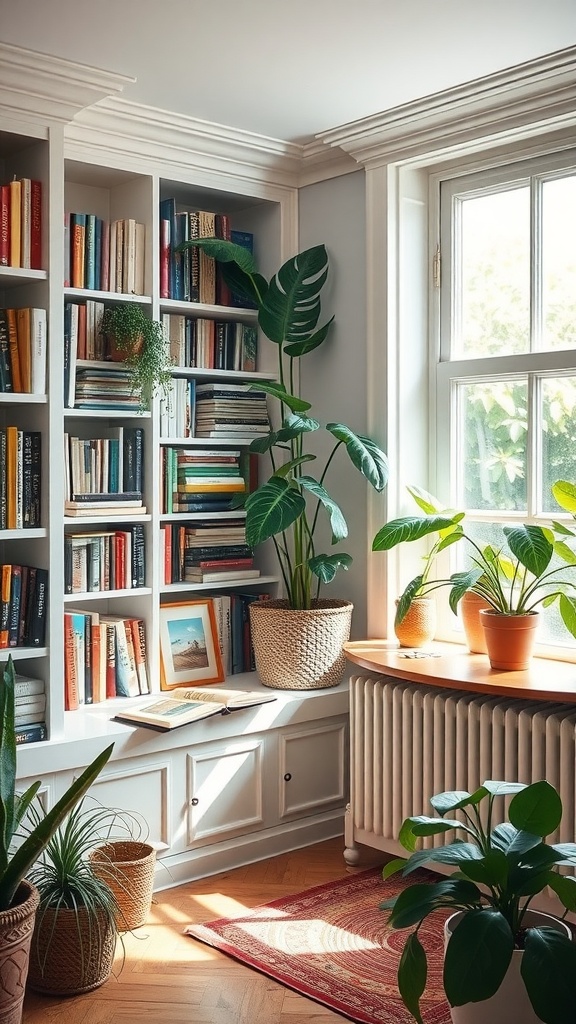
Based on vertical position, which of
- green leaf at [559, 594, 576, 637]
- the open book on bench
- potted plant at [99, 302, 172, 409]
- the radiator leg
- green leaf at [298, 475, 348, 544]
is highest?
potted plant at [99, 302, 172, 409]

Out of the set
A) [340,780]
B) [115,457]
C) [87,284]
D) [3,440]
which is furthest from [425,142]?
[340,780]

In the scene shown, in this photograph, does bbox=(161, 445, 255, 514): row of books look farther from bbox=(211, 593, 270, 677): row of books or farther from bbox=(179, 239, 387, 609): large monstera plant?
bbox=(211, 593, 270, 677): row of books

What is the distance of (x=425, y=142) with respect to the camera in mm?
3518

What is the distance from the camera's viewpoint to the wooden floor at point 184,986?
2.58 m

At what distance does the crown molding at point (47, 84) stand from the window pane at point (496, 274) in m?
1.28

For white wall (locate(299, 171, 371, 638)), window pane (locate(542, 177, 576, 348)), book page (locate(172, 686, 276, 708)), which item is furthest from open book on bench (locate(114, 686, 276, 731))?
window pane (locate(542, 177, 576, 348))

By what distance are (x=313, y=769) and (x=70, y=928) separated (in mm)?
1291

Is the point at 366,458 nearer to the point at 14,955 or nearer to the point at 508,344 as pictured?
the point at 508,344

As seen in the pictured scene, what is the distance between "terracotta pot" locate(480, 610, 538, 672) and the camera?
3104 millimetres

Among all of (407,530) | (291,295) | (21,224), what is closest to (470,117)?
(291,295)

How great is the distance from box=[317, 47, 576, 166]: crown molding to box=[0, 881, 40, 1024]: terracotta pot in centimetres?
263

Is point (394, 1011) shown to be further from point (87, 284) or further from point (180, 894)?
point (87, 284)

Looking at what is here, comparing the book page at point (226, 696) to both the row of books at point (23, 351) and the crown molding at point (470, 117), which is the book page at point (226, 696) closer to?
the row of books at point (23, 351)

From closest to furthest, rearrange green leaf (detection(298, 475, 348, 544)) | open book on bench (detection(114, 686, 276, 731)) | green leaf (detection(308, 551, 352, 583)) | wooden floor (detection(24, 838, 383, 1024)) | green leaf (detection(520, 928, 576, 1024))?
1. green leaf (detection(520, 928, 576, 1024))
2. wooden floor (detection(24, 838, 383, 1024))
3. open book on bench (detection(114, 686, 276, 731))
4. green leaf (detection(298, 475, 348, 544))
5. green leaf (detection(308, 551, 352, 583))
